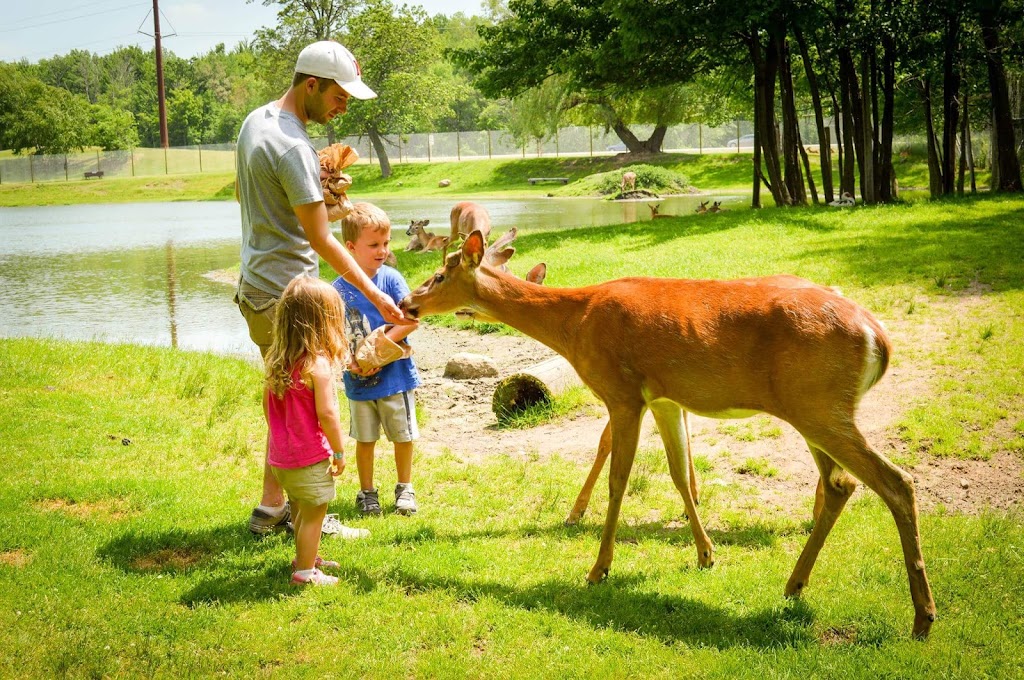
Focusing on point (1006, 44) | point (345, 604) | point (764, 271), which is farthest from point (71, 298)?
point (1006, 44)

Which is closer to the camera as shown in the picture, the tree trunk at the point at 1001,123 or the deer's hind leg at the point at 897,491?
the deer's hind leg at the point at 897,491

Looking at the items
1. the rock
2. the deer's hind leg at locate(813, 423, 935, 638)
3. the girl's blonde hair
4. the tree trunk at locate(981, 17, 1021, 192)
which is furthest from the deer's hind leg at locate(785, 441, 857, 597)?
the tree trunk at locate(981, 17, 1021, 192)

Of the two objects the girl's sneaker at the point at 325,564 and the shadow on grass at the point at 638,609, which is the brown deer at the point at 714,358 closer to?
the shadow on grass at the point at 638,609

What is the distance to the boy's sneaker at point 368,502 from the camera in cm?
672

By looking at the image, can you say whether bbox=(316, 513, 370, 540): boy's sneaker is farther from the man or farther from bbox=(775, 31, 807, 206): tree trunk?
bbox=(775, 31, 807, 206): tree trunk

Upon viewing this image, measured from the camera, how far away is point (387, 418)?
6.83 metres

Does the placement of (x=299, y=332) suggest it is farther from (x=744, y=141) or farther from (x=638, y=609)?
(x=744, y=141)

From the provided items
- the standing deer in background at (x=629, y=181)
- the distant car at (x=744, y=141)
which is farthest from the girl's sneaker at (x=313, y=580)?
the distant car at (x=744, y=141)

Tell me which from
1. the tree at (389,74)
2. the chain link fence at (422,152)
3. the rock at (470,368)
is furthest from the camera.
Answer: the chain link fence at (422,152)

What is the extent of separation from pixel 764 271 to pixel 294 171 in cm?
995

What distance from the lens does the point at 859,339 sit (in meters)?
4.89

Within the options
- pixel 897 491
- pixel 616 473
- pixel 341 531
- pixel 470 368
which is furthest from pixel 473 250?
pixel 470 368

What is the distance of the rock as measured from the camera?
1115cm

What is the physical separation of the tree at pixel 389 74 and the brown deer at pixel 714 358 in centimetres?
5824
